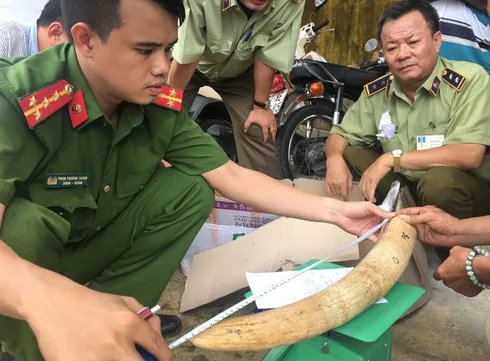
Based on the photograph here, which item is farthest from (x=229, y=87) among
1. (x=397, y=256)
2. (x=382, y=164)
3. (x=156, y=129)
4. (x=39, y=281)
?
(x=39, y=281)

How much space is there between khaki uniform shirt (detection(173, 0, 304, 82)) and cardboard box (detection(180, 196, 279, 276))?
76 cm

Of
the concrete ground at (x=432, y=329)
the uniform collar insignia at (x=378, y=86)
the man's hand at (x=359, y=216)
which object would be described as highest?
the uniform collar insignia at (x=378, y=86)

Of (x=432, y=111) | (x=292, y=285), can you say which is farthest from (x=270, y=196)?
(x=432, y=111)

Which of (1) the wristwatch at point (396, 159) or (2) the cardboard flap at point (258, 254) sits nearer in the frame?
(2) the cardboard flap at point (258, 254)

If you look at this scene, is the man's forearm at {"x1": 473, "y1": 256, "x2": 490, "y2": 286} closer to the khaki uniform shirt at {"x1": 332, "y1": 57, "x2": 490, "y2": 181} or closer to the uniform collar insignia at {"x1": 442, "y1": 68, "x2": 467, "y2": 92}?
the khaki uniform shirt at {"x1": 332, "y1": 57, "x2": 490, "y2": 181}

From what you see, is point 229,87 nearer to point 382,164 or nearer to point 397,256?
point 382,164

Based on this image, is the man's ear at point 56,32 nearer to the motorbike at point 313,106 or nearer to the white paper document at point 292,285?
the white paper document at point 292,285

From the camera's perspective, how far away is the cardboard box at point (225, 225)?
2289 millimetres

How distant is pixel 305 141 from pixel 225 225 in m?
1.59

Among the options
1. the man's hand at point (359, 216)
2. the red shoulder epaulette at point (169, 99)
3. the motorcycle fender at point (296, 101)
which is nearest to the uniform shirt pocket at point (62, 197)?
the red shoulder epaulette at point (169, 99)

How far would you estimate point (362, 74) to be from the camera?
3.59 m

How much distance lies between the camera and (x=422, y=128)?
7.54 ft

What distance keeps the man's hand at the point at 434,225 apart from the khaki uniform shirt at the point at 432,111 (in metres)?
0.61

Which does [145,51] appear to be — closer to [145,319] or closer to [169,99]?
[169,99]
